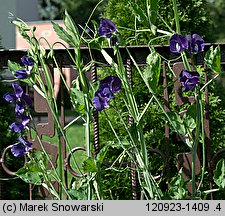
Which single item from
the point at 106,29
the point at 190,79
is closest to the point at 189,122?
the point at 190,79

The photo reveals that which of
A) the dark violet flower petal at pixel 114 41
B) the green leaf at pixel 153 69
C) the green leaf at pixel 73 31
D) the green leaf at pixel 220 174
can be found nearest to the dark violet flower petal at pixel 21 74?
the green leaf at pixel 73 31

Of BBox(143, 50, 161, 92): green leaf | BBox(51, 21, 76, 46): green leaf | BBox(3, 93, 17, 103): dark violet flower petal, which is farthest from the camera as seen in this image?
BBox(3, 93, 17, 103): dark violet flower petal

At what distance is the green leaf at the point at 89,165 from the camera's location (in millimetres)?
1857

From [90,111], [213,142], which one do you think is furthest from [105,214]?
[213,142]

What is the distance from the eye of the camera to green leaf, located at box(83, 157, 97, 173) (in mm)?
1857

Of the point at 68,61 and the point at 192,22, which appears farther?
the point at 192,22

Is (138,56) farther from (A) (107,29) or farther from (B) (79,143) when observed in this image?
(B) (79,143)

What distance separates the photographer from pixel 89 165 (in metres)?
1.87

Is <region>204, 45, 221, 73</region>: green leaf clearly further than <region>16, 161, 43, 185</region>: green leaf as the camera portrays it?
No

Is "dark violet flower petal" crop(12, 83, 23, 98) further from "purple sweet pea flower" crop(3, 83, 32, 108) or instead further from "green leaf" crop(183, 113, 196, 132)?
"green leaf" crop(183, 113, 196, 132)

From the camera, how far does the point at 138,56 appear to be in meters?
2.33

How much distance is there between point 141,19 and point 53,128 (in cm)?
68

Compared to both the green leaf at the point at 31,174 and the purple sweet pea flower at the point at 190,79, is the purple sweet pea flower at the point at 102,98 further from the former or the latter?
the green leaf at the point at 31,174

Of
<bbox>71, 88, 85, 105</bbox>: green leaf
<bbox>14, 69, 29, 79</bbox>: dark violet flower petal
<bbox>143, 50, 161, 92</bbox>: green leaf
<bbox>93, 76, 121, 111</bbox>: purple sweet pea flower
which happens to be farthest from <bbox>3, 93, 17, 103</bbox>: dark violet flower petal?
<bbox>143, 50, 161, 92</bbox>: green leaf
